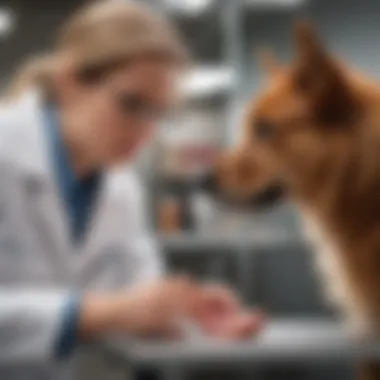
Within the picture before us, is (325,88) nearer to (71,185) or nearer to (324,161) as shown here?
(324,161)

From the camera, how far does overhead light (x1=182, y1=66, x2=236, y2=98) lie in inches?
23.3

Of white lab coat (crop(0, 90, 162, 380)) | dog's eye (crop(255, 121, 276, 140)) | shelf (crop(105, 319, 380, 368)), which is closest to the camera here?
shelf (crop(105, 319, 380, 368))

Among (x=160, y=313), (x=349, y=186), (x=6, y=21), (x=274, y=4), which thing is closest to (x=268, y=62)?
(x=274, y=4)

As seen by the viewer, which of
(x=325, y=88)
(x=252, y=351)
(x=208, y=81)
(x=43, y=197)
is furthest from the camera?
(x=325, y=88)

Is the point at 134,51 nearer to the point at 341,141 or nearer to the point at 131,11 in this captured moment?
the point at 131,11

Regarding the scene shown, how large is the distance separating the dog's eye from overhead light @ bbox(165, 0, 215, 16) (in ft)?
0.66

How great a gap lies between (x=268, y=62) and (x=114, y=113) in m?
0.31

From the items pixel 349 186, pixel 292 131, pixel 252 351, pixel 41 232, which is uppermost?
pixel 292 131

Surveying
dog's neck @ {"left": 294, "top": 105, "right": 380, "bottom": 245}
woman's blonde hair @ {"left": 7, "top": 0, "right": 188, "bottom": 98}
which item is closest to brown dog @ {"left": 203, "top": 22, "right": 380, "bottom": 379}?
dog's neck @ {"left": 294, "top": 105, "right": 380, "bottom": 245}

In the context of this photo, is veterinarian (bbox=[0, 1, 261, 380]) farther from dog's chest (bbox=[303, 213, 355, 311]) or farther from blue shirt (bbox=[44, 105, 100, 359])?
dog's chest (bbox=[303, 213, 355, 311])

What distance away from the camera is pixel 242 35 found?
0.79 meters

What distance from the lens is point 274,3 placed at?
790 mm

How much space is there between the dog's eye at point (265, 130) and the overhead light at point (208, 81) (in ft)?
0.39

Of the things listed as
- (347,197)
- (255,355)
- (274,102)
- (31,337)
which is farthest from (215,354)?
(274,102)
